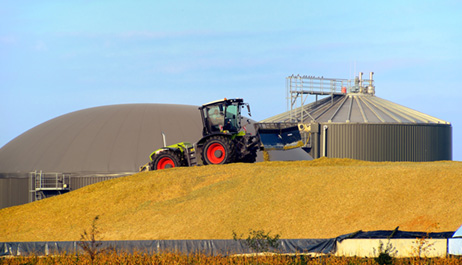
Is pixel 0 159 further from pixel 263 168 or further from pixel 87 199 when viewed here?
pixel 263 168

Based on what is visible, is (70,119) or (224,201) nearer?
(224,201)

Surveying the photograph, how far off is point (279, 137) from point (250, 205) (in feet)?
26.7

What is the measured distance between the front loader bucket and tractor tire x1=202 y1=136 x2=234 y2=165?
8.07 feet

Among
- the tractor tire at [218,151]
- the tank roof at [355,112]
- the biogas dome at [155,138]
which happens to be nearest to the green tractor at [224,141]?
the tractor tire at [218,151]

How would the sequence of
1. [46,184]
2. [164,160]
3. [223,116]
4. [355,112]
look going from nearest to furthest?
[223,116], [164,160], [46,184], [355,112]

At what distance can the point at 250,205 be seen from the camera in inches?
987

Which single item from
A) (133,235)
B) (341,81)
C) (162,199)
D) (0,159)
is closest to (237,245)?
(133,235)

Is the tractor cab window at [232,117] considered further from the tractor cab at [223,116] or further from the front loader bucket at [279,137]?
the front loader bucket at [279,137]

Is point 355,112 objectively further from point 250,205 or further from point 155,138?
point 250,205

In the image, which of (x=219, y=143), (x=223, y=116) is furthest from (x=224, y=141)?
(x=223, y=116)

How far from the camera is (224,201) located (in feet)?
84.6

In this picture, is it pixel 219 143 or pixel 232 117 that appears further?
pixel 232 117

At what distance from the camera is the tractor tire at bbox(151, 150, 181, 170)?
105ft

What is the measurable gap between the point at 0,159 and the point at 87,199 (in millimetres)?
28185
